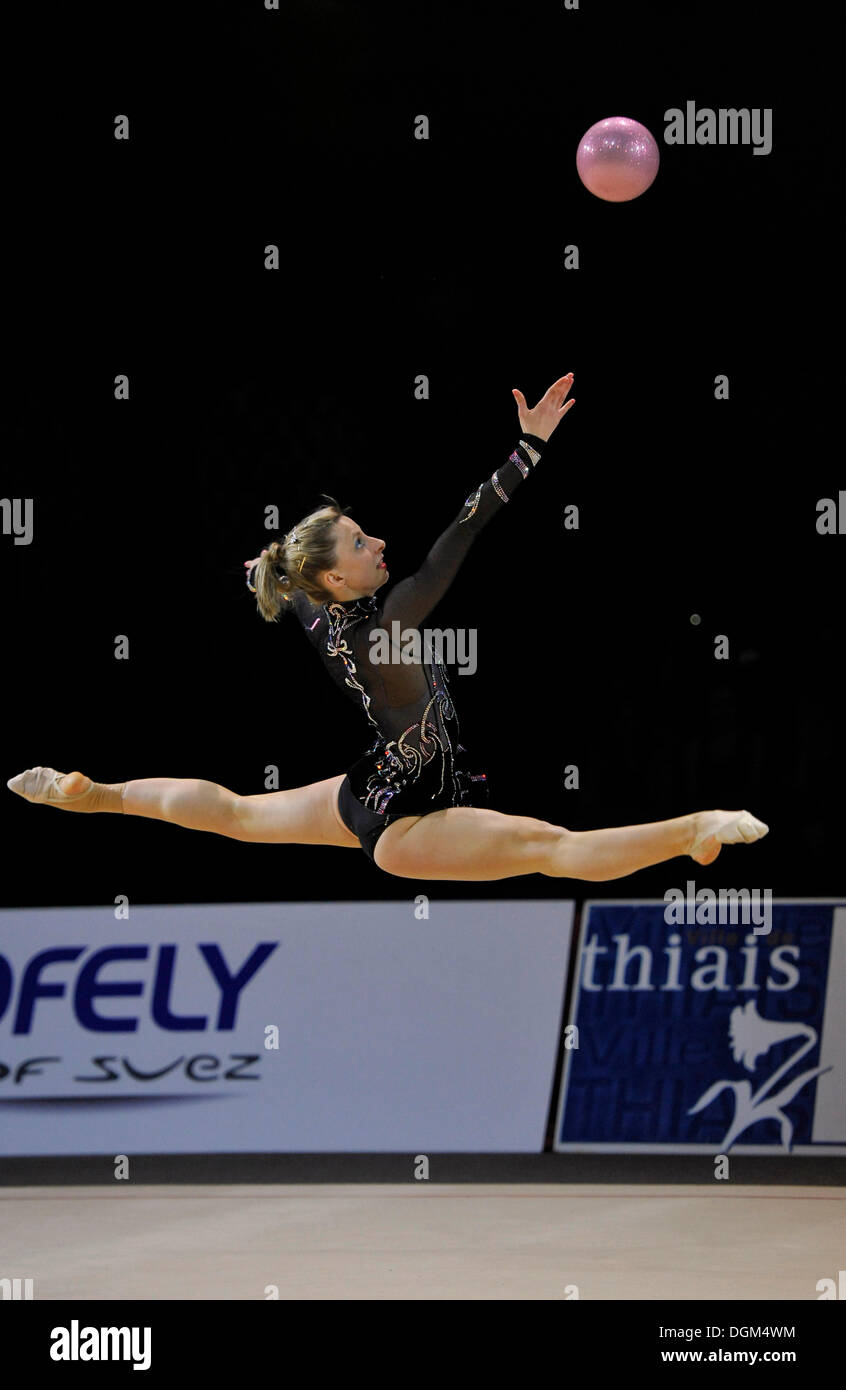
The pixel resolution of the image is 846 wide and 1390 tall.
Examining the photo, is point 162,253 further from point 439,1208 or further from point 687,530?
point 439,1208

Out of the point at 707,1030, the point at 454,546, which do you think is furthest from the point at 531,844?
the point at 707,1030

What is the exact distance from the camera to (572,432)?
323 inches

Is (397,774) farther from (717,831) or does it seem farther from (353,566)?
(717,831)

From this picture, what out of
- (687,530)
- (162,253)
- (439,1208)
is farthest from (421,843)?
(162,253)

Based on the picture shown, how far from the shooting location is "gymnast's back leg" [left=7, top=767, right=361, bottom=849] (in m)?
4.61

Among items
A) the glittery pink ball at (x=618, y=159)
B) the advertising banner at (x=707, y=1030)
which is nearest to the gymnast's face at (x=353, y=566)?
the glittery pink ball at (x=618, y=159)

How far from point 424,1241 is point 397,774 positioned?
86.7 inches

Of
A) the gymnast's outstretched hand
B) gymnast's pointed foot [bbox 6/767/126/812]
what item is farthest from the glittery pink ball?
gymnast's pointed foot [bbox 6/767/126/812]

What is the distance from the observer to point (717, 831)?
3822mm

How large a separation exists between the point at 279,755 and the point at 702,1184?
9.16 ft

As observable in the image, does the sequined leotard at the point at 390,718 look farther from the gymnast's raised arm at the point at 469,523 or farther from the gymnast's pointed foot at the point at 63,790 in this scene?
the gymnast's pointed foot at the point at 63,790

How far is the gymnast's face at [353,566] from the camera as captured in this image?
169 inches

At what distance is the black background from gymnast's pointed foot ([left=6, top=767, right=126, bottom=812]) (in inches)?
122

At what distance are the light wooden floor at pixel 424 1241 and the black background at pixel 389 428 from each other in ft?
5.42
